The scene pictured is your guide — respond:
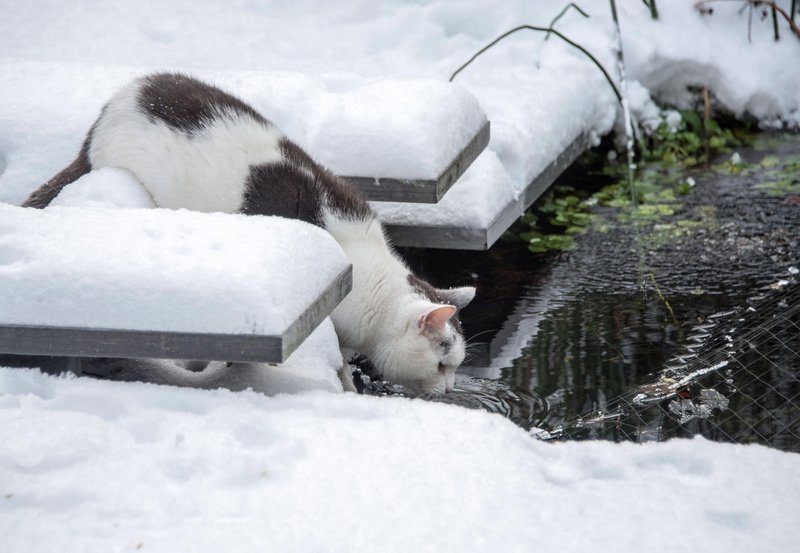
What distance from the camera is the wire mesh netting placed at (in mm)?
3436

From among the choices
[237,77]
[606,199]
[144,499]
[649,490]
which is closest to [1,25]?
[237,77]

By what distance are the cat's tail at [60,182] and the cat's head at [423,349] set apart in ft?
4.69

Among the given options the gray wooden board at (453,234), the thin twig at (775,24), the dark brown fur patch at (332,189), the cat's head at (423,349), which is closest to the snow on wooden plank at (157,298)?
the cat's head at (423,349)

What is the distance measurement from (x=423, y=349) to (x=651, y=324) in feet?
3.75

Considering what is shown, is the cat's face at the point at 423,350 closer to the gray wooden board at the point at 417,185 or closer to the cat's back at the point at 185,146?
the gray wooden board at the point at 417,185

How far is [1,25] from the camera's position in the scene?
6812 millimetres

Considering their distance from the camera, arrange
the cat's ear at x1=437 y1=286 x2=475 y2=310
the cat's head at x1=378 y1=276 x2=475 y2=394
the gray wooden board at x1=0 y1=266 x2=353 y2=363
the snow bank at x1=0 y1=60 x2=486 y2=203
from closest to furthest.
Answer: the gray wooden board at x1=0 y1=266 x2=353 y2=363
the cat's head at x1=378 y1=276 x2=475 y2=394
the cat's ear at x1=437 y1=286 x2=475 y2=310
the snow bank at x1=0 y1=60 x2=486 y2=203

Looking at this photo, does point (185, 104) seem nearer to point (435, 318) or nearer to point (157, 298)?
point (435, 318)

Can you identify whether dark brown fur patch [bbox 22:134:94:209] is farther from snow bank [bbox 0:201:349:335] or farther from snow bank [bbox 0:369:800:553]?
snow bank [bbox 0:369:800:553]

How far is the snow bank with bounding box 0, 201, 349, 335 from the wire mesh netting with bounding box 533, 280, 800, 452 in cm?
117

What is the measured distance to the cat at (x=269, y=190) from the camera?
390 cm

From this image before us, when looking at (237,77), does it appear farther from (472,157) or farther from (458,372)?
(458,372)

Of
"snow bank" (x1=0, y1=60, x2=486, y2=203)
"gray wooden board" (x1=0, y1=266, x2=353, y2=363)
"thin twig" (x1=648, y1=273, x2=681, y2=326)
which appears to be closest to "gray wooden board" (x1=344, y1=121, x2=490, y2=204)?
"snow bank" (x1=0, y1=60, x2=486, y2=203)

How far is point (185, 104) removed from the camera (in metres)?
4.16
